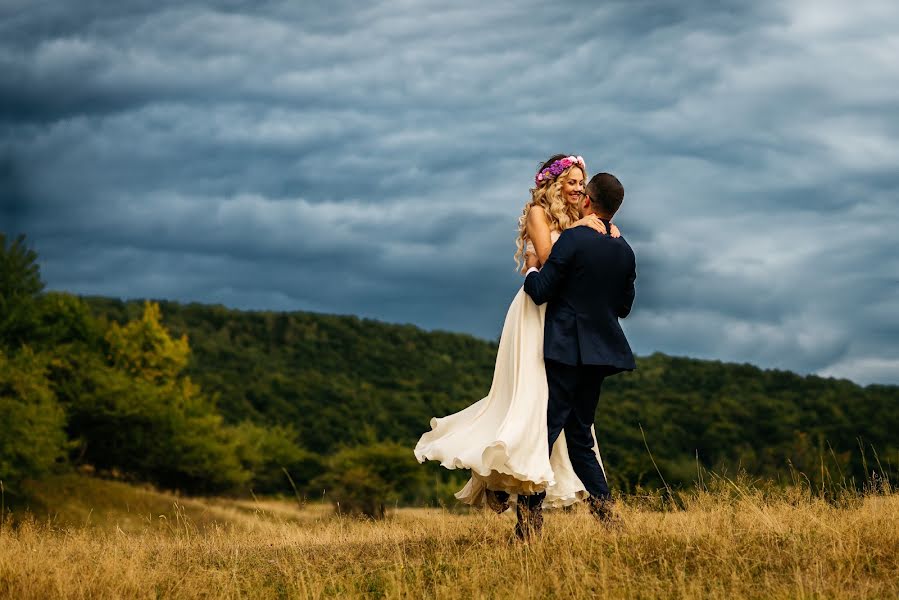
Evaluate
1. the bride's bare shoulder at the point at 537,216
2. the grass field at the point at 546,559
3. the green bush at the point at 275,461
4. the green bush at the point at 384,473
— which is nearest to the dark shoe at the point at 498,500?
the grass field at the point at 546,559

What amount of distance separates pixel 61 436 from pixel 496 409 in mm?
36304

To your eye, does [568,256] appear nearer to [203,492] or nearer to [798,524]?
[798,524]

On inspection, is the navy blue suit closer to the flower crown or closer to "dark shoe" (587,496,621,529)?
"dark shoe" (587,496,621,529)

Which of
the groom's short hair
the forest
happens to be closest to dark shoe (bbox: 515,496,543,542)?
the groom's short hair

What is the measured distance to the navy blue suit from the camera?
7.21 metres

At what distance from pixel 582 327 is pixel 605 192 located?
1118mm

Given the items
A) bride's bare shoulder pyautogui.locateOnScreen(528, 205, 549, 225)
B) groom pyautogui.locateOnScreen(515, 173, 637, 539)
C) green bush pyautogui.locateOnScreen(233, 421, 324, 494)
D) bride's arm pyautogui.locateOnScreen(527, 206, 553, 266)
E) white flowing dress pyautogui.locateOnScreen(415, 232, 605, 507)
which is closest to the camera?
white flowing dress pyautogui.locateOnScreen(415, 232, 605, 507)

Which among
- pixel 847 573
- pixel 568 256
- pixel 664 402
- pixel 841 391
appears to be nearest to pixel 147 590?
pixel 568 256

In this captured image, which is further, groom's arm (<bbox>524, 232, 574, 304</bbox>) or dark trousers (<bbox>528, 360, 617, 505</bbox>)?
dark trousers (<bbox>528, 360, 617, 505</bbox>)

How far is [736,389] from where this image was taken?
6269 centimetres

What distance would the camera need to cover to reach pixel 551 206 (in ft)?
25.2

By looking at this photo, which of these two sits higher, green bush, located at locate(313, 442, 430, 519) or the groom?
the groom

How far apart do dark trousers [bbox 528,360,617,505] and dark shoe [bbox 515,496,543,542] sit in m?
0.07

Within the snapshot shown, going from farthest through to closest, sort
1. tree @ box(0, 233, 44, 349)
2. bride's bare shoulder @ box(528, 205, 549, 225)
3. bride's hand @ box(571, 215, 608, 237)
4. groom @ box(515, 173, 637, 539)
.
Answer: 1. tree @ box(0, 233, 44, 349)
2. bride's bare shoulder @ box(528, 205, 549, 225)
3. bride's hand @ box(571, 215, 608, 237)
4. groom @ box(515, 173, 637, 539)
